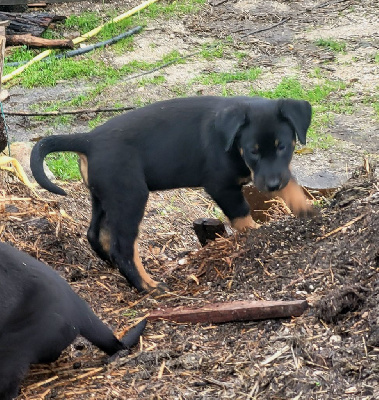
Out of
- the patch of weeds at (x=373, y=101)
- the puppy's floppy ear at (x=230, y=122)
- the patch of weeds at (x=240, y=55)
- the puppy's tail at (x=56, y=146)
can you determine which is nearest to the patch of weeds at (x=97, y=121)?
the patch of weeds at (x=240, y=55)

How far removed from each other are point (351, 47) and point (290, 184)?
655cm

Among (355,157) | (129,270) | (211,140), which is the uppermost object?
(211,140)

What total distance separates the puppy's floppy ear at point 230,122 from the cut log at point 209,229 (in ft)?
3.05

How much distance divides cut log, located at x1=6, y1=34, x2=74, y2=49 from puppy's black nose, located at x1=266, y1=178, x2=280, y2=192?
7815mm

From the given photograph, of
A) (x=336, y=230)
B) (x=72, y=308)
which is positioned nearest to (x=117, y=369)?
(x=72, y=308)

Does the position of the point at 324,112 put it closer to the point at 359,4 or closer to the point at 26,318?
the point at 359,4

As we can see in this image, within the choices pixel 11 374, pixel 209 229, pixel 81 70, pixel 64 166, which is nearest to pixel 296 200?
pixel 209 229

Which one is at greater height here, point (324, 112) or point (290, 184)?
point (290, 184)

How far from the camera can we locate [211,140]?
580 centimetres

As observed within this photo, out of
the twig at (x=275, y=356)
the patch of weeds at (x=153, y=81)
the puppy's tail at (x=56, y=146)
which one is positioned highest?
the puppy's tail at (x=56, y=146)

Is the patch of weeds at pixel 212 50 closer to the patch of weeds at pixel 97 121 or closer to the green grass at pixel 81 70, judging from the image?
the green grass at pixel 81 70

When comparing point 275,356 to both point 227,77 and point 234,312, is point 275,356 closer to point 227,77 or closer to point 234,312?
point 234,312

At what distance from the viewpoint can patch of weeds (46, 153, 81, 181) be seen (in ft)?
27.2

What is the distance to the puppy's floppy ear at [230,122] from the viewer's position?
555 centimetres
